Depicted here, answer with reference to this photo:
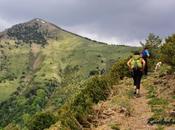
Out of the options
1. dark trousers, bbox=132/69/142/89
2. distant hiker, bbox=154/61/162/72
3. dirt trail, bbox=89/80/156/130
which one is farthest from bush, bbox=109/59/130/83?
dirt trail, bbox=89/80/156/130

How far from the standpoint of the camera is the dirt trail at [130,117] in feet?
60.9

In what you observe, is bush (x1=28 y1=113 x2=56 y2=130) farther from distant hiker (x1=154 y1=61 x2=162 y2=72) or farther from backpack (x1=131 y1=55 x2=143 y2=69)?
distant hiker (x1=154 y1=61 x2=162 y2=72)

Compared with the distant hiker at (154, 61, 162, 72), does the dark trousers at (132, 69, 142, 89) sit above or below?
below

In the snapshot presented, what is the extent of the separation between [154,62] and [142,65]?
8363 mm

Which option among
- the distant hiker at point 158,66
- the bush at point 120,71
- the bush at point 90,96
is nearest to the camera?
the bush at point 90,96

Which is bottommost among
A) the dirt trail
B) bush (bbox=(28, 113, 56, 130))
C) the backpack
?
bush (bbox=(28, 113, 56, 130))

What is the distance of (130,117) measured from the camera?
20016mm

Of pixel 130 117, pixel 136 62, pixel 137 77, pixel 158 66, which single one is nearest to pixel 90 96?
pixel 137 77

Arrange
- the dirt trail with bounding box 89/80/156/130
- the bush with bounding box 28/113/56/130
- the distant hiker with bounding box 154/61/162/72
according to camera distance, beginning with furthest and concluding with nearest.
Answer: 1. the distant hiker with bounding box 154/61/162/72
2. the bush with bounding box 28/113/56/130
3. the dirt trail with bounding box 89/80/156/130

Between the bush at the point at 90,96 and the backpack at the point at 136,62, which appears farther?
the backpack at the point at 136,62

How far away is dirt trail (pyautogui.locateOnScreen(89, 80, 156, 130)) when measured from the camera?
18.6 meters

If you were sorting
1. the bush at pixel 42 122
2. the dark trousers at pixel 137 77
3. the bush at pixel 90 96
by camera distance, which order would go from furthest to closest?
the bush at pixel 42 122
the dark trousers at pixel 137 77
the bush at pixel 90 96

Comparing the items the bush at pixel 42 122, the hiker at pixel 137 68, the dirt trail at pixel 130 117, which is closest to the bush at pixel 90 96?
the dirt trail at pixel 130 117

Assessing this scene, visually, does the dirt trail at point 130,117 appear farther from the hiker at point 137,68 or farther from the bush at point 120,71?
the bush at point 120,71
